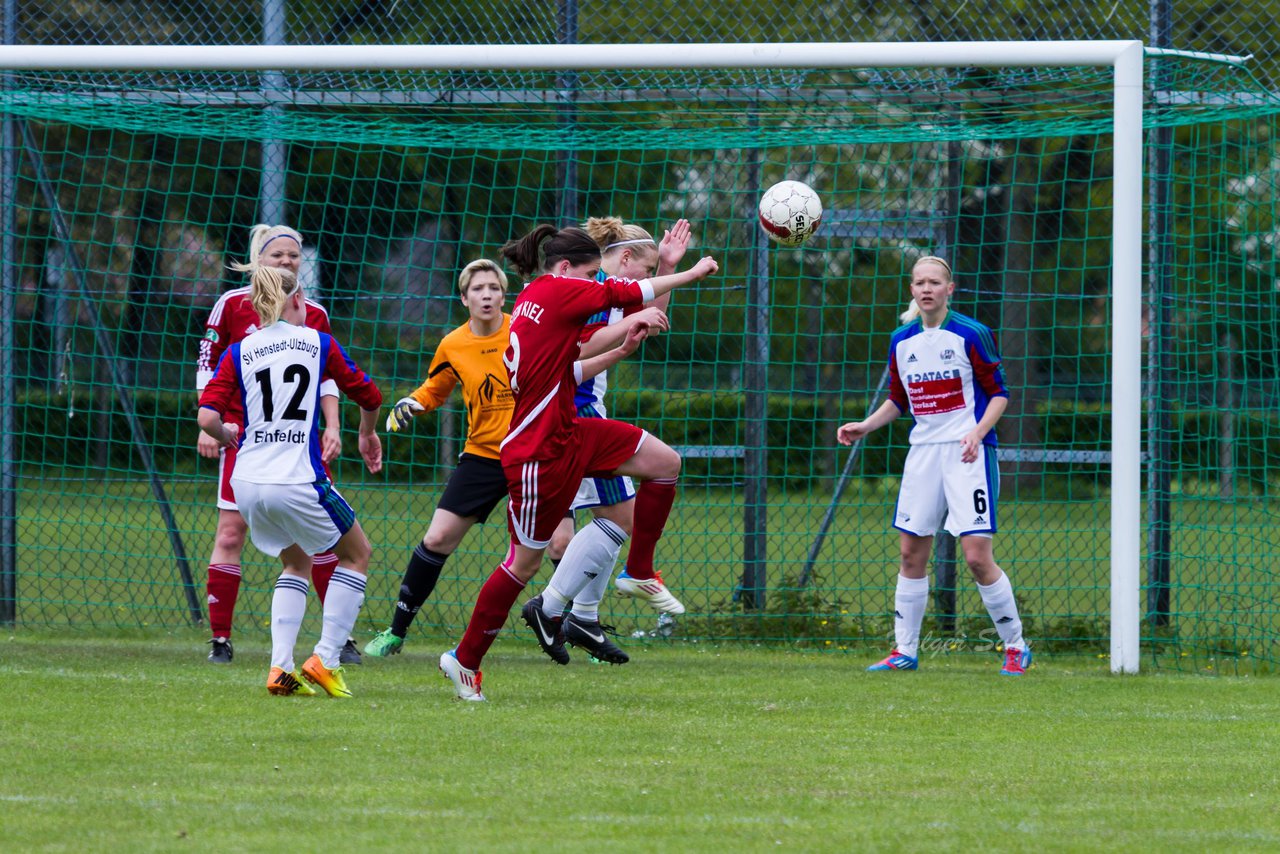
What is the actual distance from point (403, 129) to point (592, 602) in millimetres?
3224

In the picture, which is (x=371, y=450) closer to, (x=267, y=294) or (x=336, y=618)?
(x=336, y=618)

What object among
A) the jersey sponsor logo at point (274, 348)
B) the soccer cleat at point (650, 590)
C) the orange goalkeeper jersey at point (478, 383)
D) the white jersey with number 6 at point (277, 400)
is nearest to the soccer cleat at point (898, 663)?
the soccer cleat at point (650, 590)

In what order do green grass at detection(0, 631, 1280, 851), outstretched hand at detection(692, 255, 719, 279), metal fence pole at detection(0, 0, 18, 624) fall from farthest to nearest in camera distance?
metal fence pole at detection(0, 0, 18, 624)
outstretched hand at detection(692, 255, 719, 279)
green grass at detection(0, 631, 1280, 851)

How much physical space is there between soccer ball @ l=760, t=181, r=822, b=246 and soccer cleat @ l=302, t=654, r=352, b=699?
2.55 metres

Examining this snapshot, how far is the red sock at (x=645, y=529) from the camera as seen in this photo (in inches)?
276

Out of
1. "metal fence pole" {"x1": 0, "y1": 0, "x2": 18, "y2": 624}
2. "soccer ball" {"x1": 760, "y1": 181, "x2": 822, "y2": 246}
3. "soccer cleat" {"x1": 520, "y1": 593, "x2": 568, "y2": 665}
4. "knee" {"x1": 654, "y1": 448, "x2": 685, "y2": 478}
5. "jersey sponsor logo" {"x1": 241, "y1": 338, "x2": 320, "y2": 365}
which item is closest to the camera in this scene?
"jersey sponsor logo" {"x1": 241, "y1": 338, "x2": 320, "y2": 365}

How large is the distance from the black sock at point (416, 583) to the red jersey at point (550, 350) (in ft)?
5.53

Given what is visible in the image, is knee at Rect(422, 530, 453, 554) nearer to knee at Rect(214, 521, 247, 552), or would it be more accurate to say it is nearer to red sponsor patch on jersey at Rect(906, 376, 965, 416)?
knee at Rect(214, 521, 247, 552)

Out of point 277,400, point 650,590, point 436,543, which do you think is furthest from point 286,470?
point 650,590

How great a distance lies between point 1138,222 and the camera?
7148 mm

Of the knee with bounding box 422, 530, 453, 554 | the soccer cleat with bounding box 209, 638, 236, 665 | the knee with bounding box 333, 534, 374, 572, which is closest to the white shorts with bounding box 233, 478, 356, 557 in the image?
the knee with bounding box 333, 534, 374, 572

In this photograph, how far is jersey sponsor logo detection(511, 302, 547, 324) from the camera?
5652 millimetres

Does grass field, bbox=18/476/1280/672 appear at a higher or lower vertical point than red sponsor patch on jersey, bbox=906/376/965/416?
lower

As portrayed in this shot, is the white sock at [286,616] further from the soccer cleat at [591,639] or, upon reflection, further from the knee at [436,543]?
the soccer cleat at [591,639]
